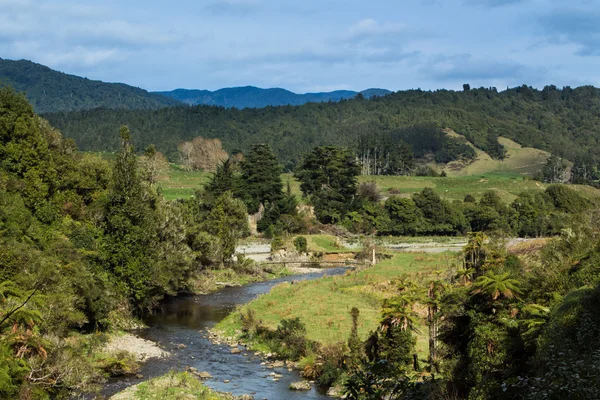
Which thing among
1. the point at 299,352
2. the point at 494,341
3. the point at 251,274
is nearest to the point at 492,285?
the point at 494,341

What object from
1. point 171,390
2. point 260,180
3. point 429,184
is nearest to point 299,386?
point 171,390

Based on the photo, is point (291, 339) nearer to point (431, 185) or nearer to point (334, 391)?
point (334, 391)

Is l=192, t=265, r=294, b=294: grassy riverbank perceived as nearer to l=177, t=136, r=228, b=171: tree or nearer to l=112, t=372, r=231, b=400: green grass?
l=112, t=372, r=231, b=400: green grass

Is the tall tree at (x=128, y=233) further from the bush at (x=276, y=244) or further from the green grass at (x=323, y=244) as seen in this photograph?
the green grass at (x=323, y=244)

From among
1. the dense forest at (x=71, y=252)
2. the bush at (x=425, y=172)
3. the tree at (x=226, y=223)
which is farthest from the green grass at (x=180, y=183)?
the bush at (x=425, y=172)

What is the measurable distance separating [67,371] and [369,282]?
3149cm

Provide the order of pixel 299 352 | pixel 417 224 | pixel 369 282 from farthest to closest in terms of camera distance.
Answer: pixel 417 224 < pixel 369 282 < pixel 299 352

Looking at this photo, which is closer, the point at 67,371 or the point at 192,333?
the point at 67,371

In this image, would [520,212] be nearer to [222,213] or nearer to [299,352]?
[222,213]

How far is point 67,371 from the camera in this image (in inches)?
1074

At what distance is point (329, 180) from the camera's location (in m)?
120

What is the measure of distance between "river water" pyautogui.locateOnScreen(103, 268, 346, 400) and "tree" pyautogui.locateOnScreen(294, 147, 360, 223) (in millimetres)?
54509

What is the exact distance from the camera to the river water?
3102 centimetres

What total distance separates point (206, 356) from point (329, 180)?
83.8 metres
